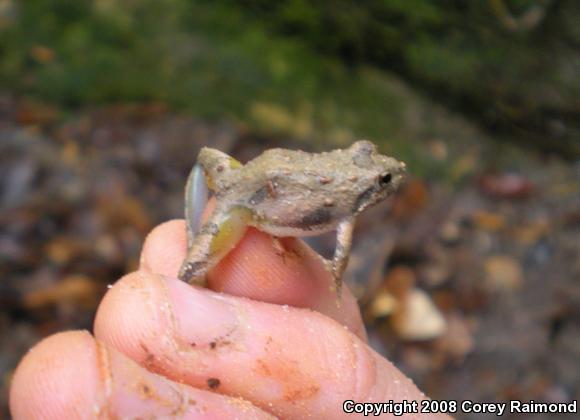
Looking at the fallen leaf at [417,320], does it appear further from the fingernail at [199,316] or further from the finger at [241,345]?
the fingernail at [199,316]

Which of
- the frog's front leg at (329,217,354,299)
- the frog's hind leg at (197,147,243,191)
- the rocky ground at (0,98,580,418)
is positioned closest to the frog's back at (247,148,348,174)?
the frog's hind leg at (197,147,243,191)

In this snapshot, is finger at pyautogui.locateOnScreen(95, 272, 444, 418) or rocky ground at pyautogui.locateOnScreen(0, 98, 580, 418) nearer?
finger at pyautogui.locateOnScreen(95, 272, 444, 418)

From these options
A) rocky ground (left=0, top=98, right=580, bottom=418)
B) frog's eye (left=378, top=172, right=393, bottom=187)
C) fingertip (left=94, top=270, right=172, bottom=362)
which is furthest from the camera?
rocky ground (left=0, top=98, right=580, bottom=418)

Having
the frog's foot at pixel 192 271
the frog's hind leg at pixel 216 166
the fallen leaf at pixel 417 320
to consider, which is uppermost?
the frog's hind leg at pixel 216 166

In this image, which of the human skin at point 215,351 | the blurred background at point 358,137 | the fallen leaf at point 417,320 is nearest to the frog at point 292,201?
the human skin at point 215,351

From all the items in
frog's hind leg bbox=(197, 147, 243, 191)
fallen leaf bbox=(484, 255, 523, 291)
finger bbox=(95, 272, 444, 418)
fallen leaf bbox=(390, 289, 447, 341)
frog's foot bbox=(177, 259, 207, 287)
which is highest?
frog's hind leg bbox=(197, 147, 243, 191)

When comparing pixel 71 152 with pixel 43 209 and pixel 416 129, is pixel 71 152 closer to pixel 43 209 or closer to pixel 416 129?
pixel 43 209

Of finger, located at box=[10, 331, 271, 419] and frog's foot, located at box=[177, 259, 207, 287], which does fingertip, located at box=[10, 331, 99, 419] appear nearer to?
finger, located at box=[10, 331, 271, 419]
